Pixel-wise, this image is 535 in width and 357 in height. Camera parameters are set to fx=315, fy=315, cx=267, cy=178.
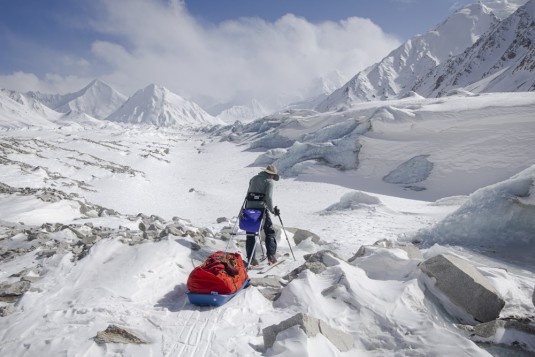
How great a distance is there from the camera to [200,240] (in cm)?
855

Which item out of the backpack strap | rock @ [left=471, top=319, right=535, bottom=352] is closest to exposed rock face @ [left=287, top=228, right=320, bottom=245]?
the backpack strap

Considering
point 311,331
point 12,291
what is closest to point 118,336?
point 311,331

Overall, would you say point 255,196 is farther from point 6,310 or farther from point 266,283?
point 6,310

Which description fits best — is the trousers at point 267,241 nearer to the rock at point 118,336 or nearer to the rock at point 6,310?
the rock at point 118,336

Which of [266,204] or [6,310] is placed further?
[266,204]

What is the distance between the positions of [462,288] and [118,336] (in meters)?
5.11

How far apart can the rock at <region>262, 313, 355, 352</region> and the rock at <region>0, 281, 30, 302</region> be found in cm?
435

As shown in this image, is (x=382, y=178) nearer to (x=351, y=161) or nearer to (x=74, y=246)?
(x=351, y=161)

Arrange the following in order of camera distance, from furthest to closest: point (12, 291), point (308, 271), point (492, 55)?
point (492, 55) < point (308, 271) < point (12, 291)

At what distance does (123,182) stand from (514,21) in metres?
156

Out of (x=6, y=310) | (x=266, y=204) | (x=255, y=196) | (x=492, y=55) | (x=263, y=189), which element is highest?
(x=492, y=55)

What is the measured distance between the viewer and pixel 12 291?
5328 millimetres

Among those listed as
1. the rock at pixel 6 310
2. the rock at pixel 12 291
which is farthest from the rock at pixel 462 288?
the rock at pixel 12 291

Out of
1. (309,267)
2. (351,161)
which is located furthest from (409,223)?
(351,161)
